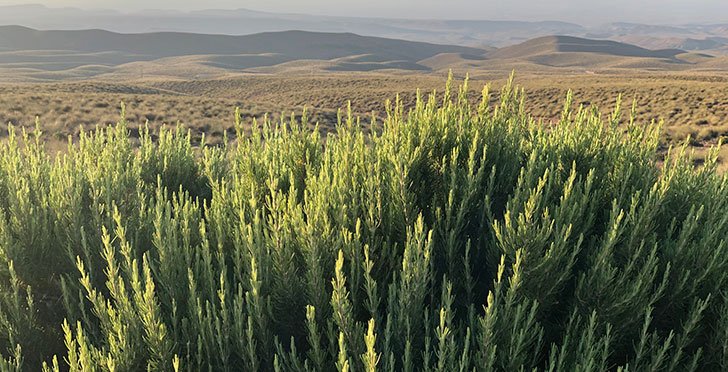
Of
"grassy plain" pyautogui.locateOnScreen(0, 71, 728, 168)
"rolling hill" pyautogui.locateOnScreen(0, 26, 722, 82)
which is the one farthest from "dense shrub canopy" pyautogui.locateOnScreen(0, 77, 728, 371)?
"rolling hill" pyautogui.locateOnScreen(0, 26, 722, 82)

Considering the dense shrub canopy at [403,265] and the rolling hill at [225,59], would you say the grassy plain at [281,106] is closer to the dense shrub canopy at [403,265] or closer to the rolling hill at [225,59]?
the dense shrub canopy at [403,265]

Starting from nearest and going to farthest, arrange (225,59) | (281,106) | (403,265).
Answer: (403,265) → (281,106) → (225,59)

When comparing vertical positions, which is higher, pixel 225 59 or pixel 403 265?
pixel 225 59

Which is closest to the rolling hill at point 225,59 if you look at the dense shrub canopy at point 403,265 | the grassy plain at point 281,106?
the grassy plain at point 281,106

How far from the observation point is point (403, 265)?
248 centimetres

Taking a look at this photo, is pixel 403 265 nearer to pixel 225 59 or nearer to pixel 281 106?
pixel 281 106

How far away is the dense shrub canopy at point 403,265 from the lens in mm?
2488

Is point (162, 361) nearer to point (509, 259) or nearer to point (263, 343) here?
point (263, 343)

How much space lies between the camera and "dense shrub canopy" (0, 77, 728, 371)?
8.16 ft

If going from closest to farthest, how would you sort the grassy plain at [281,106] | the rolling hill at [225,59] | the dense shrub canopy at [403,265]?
the dense shrub canopy at [403,265]
the grassy plain at [281,106]
the rolling hill at [225,59]

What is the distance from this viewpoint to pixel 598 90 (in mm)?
39625

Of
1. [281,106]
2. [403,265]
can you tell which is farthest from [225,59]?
[403,265]

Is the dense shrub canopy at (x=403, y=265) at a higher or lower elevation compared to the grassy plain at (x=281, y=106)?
higher

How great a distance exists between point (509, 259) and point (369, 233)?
0.92 metres
